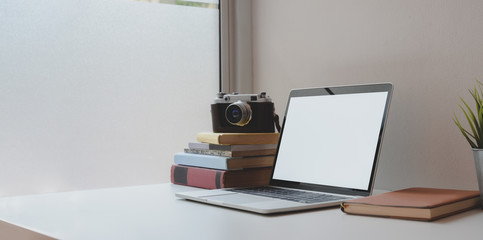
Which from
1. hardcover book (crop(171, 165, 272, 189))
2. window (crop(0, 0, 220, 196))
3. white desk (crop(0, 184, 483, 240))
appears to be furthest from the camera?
window (crop(0, 0, 220, 196))

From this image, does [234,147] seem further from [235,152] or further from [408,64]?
[408,64]

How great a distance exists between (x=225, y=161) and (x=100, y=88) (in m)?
0.45

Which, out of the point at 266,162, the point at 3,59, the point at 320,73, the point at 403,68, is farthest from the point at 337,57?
the point at 3,59

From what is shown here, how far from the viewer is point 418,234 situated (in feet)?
2.16

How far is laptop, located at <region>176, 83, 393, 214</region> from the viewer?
945mm

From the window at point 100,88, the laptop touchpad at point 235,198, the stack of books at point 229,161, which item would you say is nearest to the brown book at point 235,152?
the stack of books at point 229,161

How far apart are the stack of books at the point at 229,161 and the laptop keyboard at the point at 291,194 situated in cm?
6

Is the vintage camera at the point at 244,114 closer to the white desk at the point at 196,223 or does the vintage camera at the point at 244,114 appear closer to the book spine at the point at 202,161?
the book spine at the point at 202,161

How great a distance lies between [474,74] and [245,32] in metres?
0.72

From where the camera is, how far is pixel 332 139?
1.05 m

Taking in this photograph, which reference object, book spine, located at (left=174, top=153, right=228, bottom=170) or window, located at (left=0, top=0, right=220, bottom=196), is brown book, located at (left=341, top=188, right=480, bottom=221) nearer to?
book spine, located at (left=174, top=153, right=228, bottom=170)

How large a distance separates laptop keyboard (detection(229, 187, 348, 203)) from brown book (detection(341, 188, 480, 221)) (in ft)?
0.29

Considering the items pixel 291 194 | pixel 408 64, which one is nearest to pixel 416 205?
pixel 291 194

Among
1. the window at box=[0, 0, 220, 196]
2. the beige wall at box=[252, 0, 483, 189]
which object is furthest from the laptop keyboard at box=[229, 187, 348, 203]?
the window at box=[0, 0, 220, 196]
